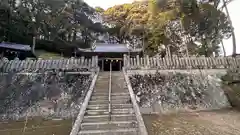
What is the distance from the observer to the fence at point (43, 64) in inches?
481

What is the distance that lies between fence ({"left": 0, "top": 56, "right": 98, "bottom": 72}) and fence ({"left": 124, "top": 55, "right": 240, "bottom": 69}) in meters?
2.32

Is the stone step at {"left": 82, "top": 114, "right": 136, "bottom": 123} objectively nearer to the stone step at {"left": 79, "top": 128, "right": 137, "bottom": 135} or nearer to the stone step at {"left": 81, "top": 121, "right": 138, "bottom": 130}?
the stone step at {"left": 81, "top": 121, "right": 138, "bottom": 130}

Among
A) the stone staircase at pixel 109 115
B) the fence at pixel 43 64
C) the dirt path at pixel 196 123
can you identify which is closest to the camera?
the stone staircase at pixel 109 115

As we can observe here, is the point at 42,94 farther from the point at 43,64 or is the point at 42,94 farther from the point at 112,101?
the point at 112,101

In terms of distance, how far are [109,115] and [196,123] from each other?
378 centimetres

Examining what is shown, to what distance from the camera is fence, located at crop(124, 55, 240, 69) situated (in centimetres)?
1269

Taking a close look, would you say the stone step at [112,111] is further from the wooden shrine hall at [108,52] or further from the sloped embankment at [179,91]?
the wooden shrine hall at [108,52]

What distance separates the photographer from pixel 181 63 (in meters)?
13.0

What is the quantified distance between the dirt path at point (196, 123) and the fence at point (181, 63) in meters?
3.32

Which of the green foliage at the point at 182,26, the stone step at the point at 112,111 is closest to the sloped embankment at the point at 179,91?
the stone step at the point at 112,111

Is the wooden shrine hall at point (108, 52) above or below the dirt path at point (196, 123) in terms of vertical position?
above

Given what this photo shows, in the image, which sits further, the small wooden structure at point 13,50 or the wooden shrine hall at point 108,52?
the small wooden structure at point 13,50

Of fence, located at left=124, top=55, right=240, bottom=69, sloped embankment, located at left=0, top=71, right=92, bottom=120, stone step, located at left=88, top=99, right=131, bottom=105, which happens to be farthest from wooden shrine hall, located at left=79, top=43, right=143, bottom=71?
stone step, located at left=88, top=99, right=131, bottom=105

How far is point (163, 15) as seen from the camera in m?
19.2
